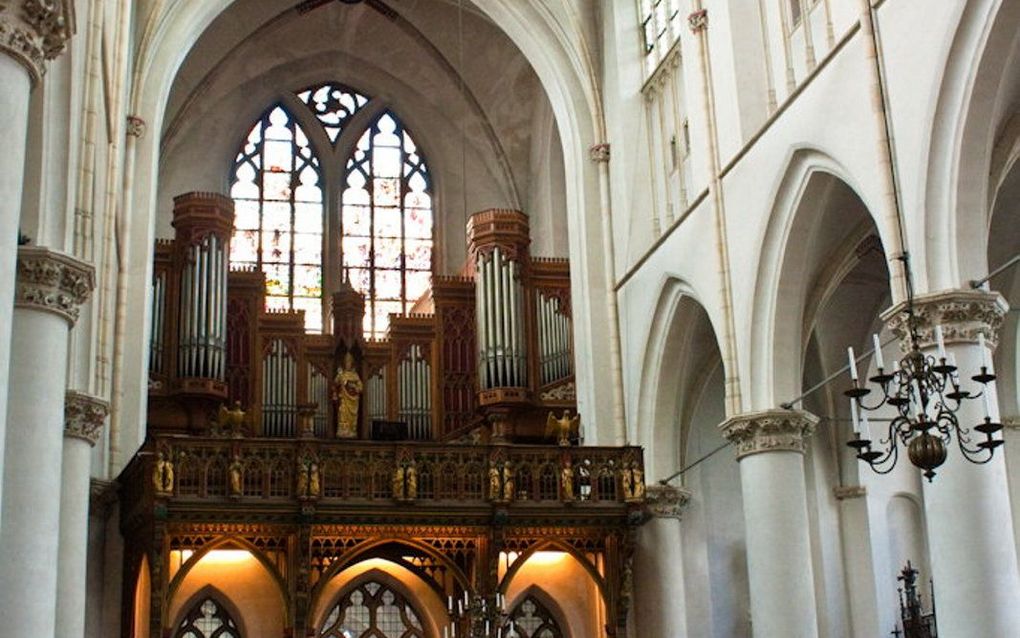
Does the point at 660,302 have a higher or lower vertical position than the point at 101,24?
lower

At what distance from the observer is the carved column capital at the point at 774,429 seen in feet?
61.8

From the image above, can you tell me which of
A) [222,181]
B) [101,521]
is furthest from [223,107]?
[101,521]

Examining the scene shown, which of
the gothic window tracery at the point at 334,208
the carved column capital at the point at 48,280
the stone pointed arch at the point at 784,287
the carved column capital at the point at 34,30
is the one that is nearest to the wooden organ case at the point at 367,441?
the stone pointed arch at the point at 784,287

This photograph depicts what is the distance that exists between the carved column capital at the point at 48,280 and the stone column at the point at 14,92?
3.02 m

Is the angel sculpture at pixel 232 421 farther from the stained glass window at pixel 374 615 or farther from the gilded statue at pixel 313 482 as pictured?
the stained glass window at pixel 374 615

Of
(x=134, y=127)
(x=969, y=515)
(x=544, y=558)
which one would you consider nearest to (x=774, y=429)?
(x=969, y=515)

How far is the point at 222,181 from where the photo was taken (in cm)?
3031

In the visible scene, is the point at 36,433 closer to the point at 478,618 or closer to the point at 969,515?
the point at 478,618

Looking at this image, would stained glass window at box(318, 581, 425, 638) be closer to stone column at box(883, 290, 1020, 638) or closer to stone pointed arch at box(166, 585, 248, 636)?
stone pointed arch at box(166, 585, 248, 636)

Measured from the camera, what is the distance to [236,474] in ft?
65.5

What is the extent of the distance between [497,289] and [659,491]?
16.1ft

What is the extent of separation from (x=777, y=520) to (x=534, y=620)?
5.63 m

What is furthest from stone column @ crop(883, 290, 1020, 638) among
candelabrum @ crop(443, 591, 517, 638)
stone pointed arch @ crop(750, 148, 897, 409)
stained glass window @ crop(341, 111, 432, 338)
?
stained glass window @ crop(341, 111, 432, 338)

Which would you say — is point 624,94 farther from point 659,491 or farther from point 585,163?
point 659,491
